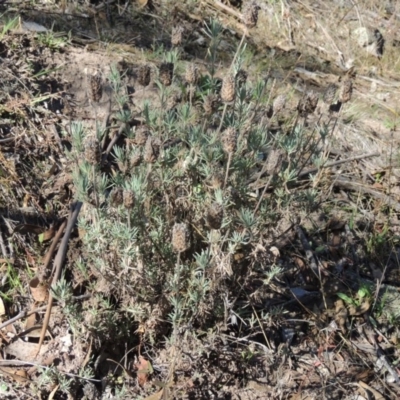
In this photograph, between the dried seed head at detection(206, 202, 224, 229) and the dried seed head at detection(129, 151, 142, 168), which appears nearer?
the dried seed head at detection(206, 202, 224, 229)

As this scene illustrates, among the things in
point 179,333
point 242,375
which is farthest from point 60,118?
point 242,375

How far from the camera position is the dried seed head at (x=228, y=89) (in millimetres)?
2221

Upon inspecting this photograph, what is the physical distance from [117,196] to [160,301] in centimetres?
58

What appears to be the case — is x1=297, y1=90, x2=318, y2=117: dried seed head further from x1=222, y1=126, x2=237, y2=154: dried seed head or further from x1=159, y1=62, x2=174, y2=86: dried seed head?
x1=159, y1=62, x2=174, y2=86: dried seed head

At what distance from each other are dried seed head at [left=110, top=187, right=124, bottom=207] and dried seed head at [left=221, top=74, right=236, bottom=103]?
19.9 inches

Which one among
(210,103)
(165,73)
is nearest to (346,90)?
(210,103)

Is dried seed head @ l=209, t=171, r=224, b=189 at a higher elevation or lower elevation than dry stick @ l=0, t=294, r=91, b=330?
higher

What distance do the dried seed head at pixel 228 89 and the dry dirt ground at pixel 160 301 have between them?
0.51m

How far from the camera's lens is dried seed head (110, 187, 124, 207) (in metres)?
2.31

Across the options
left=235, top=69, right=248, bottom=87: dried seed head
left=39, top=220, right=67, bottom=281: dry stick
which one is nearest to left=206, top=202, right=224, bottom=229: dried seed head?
left=235, top=69, right=248, bottom=87: dried seed head

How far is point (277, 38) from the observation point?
16.2 feet

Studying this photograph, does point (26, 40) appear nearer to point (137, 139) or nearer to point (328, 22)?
point (137, 139)

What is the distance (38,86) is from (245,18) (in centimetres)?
172

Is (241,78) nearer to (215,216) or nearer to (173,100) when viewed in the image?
(173,100)
